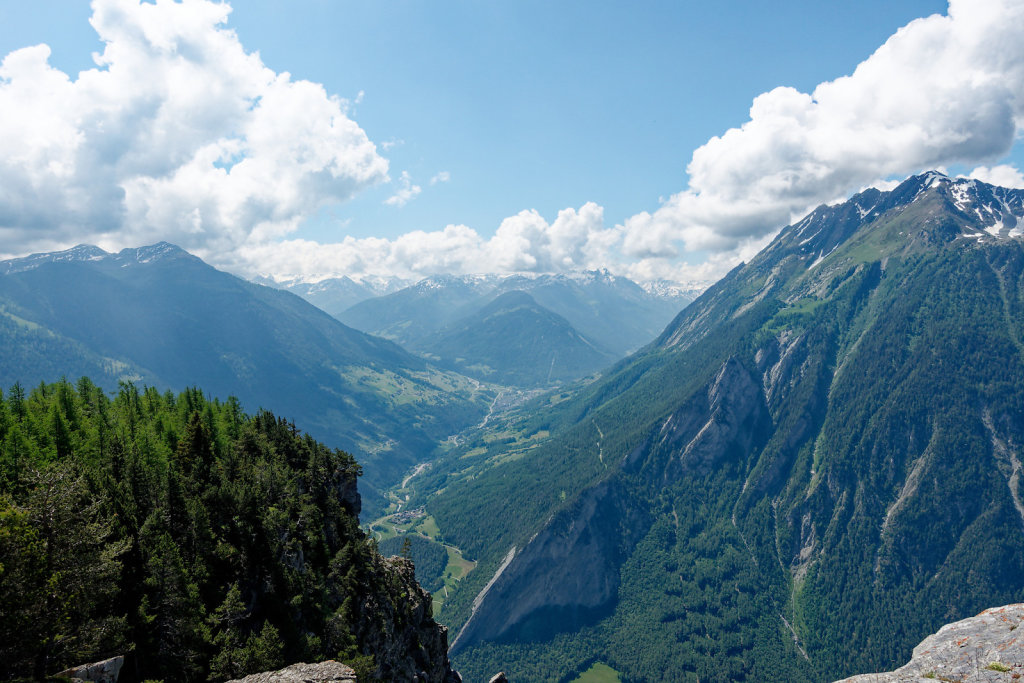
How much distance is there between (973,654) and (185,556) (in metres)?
61.4

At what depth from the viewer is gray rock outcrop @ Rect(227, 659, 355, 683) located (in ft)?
100

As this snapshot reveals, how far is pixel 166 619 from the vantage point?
38688mm

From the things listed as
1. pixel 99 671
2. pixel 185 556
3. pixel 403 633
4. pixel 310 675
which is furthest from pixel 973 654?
pixel 403 633

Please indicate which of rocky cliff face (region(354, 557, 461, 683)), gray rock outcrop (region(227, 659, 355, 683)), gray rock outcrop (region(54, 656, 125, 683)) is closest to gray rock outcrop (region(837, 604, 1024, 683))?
gray rock outcrop (region(227, 659, 355, 683))

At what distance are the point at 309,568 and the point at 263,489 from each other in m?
12.6

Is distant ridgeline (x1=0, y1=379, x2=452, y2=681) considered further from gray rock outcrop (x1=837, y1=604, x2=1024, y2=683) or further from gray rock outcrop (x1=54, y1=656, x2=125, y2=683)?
gray rock outcrop (x1=837, y1=604, x2=1024, y2=683)

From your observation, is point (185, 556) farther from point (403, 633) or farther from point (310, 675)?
point (403, 633)

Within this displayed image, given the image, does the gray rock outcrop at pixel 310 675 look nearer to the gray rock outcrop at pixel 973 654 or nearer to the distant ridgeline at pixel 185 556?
the distant ridgeline at pixel 185 556

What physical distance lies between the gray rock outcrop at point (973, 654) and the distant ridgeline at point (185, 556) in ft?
135

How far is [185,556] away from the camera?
4972 cm

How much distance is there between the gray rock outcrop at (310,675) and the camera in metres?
30.5

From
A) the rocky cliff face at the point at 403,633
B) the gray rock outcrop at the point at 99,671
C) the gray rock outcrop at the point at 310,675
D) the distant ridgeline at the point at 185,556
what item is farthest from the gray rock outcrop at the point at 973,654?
the rocky cliff face at the point at 403,633

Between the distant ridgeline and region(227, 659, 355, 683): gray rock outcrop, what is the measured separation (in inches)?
351

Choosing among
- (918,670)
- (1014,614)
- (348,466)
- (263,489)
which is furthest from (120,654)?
(348,466)
